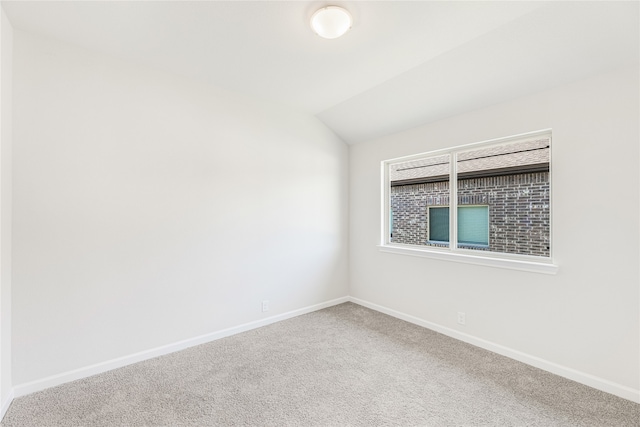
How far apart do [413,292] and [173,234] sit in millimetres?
2639

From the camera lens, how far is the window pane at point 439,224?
3285mm

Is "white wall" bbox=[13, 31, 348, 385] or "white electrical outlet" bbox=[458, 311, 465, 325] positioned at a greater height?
"white wall" bbox=[13, 31, 348, 385]

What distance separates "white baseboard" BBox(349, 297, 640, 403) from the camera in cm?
202

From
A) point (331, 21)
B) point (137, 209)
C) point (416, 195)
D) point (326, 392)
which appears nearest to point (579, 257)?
point (416, 195)

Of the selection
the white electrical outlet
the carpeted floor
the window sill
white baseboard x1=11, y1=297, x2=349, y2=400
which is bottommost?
the carpeted floor

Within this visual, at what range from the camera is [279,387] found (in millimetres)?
2146

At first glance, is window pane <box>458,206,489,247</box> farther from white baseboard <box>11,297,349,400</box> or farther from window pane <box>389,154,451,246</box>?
white baseboard <box>11,297,349,400</box>

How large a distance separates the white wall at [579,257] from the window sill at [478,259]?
0.06 metres

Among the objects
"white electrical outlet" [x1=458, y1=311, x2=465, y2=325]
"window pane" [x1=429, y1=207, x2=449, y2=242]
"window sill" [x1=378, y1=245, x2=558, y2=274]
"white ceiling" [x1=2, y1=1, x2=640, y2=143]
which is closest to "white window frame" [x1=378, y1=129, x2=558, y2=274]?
"window sill" [x1=378, y1=245, x2=558, y2=274]

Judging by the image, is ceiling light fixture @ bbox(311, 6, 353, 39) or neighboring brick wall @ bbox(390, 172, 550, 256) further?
neighboring brick wall @ bbox(390, 172, 550, 256)

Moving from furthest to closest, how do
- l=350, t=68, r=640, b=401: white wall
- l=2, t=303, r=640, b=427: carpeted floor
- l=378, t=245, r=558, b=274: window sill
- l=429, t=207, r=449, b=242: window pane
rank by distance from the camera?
l=429, t=207, r=449, b=242: window pane < l=378, t=245, r=558, b=274: window sill < l=350, t=68, r=640, b=401: white wall < l=2, t=303, r=640, b=427: carpeted floor

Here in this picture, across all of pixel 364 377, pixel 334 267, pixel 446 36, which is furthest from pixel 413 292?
pixel 446 36

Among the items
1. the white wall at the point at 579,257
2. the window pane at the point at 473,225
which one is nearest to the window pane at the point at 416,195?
the window pane at the point at 473,225

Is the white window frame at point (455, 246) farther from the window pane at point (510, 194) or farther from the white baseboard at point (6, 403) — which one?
the white baseboard at point (6, 403)
